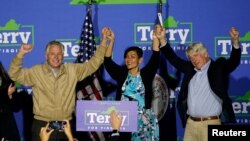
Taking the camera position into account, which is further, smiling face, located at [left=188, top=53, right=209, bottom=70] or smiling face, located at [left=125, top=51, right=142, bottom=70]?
smiling face, located at [left=125, top=51, right=142, bottom=70]

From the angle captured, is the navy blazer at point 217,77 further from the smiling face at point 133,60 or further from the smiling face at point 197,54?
the smiling face at point 133,60

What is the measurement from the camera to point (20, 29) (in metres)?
5.74

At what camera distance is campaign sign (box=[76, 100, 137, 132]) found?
4.23m

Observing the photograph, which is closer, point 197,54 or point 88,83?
point 197,54

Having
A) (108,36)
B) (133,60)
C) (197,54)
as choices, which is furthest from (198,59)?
(108,36)

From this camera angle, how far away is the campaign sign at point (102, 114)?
167 inches

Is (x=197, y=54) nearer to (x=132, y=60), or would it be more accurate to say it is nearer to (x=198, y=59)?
(x=198, y=59)

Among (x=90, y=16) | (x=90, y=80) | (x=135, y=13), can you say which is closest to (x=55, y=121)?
(x=90, y=80)

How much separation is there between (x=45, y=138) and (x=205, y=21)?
3236 mm

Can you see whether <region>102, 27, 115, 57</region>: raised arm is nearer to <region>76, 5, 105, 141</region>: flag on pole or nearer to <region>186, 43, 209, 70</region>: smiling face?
<region>76, 5, 105, 141</region>: flag on pole

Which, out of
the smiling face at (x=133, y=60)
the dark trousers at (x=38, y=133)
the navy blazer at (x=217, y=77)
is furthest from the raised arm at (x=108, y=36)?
the dark trousers at (x=38, y=133)

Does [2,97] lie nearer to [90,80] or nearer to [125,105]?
[90,80]

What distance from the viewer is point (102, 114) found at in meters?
4.30

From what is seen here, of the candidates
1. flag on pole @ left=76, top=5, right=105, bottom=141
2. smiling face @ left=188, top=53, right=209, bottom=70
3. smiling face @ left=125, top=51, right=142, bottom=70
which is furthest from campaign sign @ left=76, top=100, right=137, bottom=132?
flag on pole @ left=76, top=5, right=105, bottom=141
